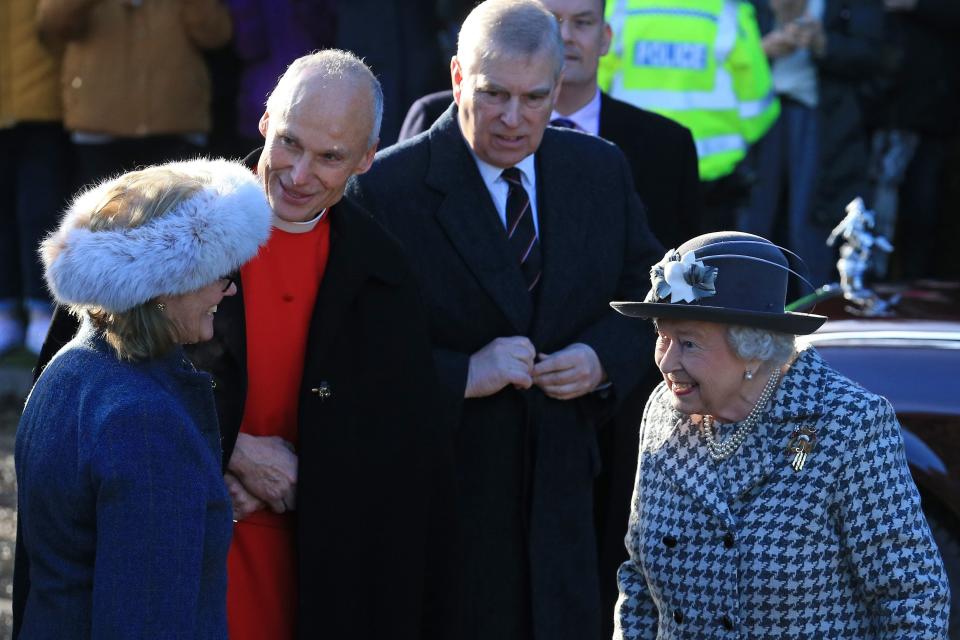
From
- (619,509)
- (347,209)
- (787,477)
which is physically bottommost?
(619,509)

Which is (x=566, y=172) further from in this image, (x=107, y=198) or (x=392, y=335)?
Result: (x=107, y=198)

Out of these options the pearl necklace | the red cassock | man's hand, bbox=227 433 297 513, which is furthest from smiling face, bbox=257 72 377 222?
the pearl necklace

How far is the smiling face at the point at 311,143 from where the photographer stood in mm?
3666

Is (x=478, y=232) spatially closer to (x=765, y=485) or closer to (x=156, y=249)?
(x=765, y=485)

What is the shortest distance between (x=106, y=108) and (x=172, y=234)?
5656 mm

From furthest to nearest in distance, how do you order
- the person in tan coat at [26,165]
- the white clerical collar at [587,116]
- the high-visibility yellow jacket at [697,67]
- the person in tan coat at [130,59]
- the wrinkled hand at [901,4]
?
the person in tan coat at [26,165], the person in tan coat at [130,59], the wrinkled hand at [901,4], the high-visibility yellow jacket at [697,67], the white clerical collar at [587,116]

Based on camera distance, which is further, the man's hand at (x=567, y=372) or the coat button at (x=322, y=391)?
the man's hand at (x=567, y=372)

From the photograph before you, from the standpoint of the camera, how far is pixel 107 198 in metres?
2.93

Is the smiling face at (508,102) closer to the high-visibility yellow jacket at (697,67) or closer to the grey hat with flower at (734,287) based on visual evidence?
the grey hat with flower at (734,287)

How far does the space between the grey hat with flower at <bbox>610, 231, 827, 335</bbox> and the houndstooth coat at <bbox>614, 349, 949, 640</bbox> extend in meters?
0.15

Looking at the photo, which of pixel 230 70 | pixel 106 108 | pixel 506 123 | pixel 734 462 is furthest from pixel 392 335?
pixel 230 70

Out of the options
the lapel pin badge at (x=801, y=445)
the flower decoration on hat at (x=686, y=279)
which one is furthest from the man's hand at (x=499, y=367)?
the lapel pin badge at (x=801, y=445)

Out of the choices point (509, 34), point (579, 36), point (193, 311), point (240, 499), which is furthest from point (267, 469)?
point (579, 36)

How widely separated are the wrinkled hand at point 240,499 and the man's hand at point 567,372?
938 mm
